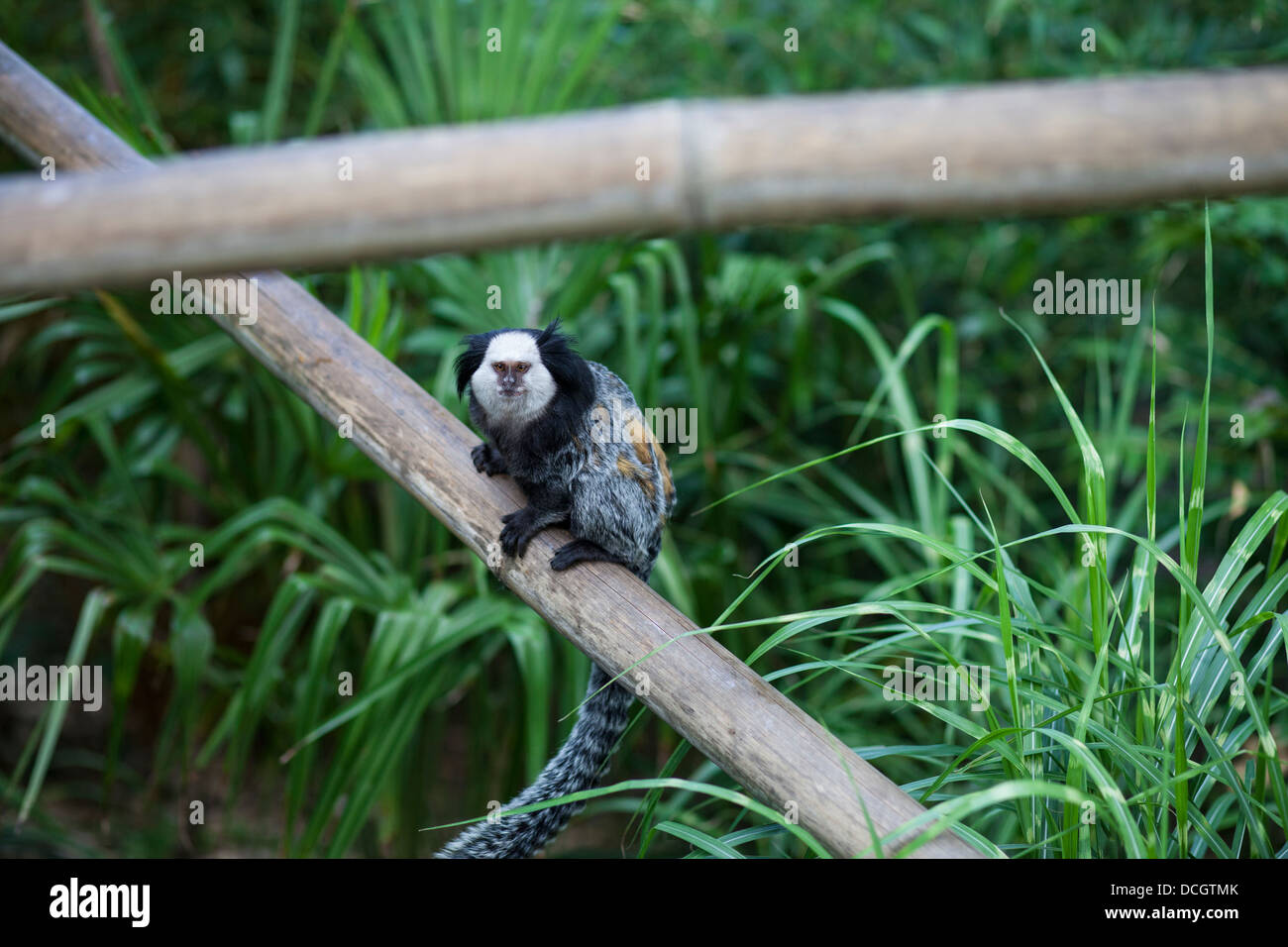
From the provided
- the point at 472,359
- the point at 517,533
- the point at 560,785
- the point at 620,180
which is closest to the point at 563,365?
the point at 472,359

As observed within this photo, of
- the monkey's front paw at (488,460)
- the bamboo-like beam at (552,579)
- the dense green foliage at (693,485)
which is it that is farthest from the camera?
the monkey's front paw at (488,460)

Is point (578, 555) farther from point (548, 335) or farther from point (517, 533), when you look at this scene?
point (548, 335)

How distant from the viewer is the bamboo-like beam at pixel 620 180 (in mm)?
647

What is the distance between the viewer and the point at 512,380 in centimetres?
144

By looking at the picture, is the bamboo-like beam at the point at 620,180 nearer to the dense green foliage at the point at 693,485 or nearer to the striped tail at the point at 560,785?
the dense green foliage at the point at 693,485

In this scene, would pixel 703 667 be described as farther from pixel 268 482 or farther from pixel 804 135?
pixel 268 482

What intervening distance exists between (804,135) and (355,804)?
1.45m

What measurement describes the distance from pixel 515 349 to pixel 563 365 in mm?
75

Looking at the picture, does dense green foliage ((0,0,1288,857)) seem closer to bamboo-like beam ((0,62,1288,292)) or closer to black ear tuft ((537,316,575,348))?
black ear tuft ((537,316,575,348))

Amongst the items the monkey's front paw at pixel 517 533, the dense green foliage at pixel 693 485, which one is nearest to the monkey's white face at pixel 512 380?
the monkey's front paw at pixel 517 533

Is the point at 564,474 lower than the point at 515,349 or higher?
lower

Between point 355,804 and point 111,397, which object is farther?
point 111,397
